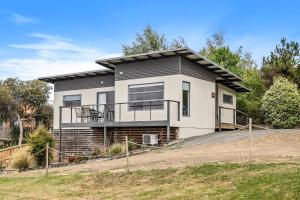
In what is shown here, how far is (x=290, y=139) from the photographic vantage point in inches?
810

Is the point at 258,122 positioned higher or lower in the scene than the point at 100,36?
lower

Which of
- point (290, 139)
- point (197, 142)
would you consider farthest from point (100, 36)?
point (290, 139)

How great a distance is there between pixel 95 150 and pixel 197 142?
4925 millimetres

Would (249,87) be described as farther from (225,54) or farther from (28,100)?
(28,100)

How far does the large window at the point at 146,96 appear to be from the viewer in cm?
2347

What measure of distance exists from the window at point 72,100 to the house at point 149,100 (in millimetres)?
260

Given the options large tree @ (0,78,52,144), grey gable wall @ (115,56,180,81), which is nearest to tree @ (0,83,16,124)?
large tree @ (0,78,52,144)

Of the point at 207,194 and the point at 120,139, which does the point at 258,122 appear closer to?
the point at 120,139

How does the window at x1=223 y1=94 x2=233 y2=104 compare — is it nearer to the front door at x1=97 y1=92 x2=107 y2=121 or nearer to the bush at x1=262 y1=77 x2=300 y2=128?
the bush at x1=262 y1=77 x2=300 y2=128

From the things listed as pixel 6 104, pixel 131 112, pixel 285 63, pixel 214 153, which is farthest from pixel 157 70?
pixel 6 104

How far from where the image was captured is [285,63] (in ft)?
111

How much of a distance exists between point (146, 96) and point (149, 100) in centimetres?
82

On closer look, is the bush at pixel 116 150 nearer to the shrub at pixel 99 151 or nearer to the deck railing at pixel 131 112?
the shrub at pixel 99 151

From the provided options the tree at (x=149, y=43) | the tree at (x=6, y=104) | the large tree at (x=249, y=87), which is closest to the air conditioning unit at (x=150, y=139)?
the large tree at (x=249, y=87)
